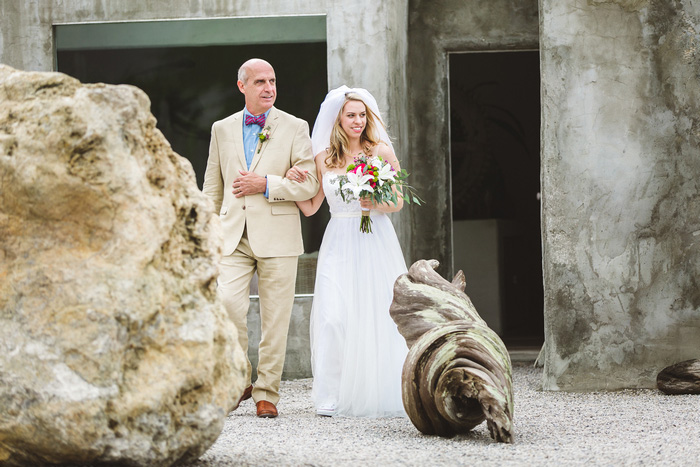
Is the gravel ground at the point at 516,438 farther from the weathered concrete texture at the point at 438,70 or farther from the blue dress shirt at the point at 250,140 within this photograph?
the weathered concrete texture at the point at 438,70

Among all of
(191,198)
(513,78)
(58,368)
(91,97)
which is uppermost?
(513,78)

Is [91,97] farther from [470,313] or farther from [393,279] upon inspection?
[393,279]

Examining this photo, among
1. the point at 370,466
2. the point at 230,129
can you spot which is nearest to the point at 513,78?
the point at 230,129

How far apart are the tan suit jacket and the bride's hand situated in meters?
0.04

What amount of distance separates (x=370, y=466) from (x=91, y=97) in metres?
1.98

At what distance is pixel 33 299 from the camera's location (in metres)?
3.72

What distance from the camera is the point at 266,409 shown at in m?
6.39

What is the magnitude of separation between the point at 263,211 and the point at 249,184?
0.20 metres

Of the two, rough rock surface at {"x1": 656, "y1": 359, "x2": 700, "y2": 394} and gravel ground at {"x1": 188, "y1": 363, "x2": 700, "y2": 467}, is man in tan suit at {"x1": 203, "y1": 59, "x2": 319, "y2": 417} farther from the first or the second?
rough rock surface at {"x1": 656, "y1": 359, "x2": 700, "y2": 394}

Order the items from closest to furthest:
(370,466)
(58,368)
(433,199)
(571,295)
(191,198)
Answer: (58,368)
(191,198)
(370,466)
(571,295)
(433,199)

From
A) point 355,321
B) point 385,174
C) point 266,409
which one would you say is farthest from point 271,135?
point 266,409

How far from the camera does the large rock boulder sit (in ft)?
11.8

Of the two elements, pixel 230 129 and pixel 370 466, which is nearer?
pixel 370 466

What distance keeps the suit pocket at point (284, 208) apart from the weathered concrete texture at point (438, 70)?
357cm
